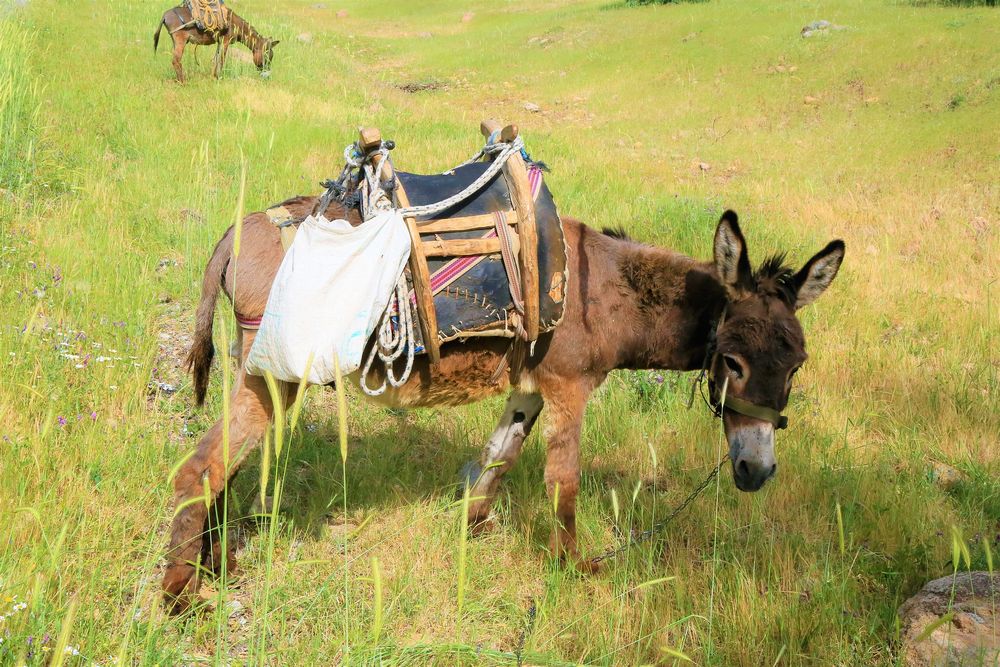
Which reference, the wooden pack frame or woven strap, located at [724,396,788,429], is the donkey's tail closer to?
the wooden pack frame

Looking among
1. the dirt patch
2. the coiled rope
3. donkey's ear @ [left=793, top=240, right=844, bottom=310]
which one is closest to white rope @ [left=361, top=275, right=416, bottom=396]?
the coiled rope

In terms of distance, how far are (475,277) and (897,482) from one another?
2.90 m

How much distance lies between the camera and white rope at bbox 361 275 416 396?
3045 millimetres

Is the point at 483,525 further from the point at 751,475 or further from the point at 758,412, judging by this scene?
the point at 758,412

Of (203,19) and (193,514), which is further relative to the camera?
(203,19)

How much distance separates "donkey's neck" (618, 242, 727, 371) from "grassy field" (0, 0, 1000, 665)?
0.56m

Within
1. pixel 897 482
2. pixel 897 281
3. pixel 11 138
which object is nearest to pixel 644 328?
pixel 897 482

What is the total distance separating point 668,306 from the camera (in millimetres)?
3689

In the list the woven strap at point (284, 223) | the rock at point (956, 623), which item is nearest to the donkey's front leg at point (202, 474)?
the woven strap at point (284, 223)

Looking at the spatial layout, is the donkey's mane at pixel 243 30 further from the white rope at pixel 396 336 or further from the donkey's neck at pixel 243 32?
the white rope at pixel 396 336

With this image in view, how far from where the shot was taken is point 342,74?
17562 millimetres

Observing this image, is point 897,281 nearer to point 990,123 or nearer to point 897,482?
point 897,482

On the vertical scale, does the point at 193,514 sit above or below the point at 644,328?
below

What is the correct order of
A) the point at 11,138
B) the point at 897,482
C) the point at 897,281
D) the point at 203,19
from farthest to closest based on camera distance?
the point at 203,19 < the point at 897,281 < the point at 11,138 < the point at 897,482
